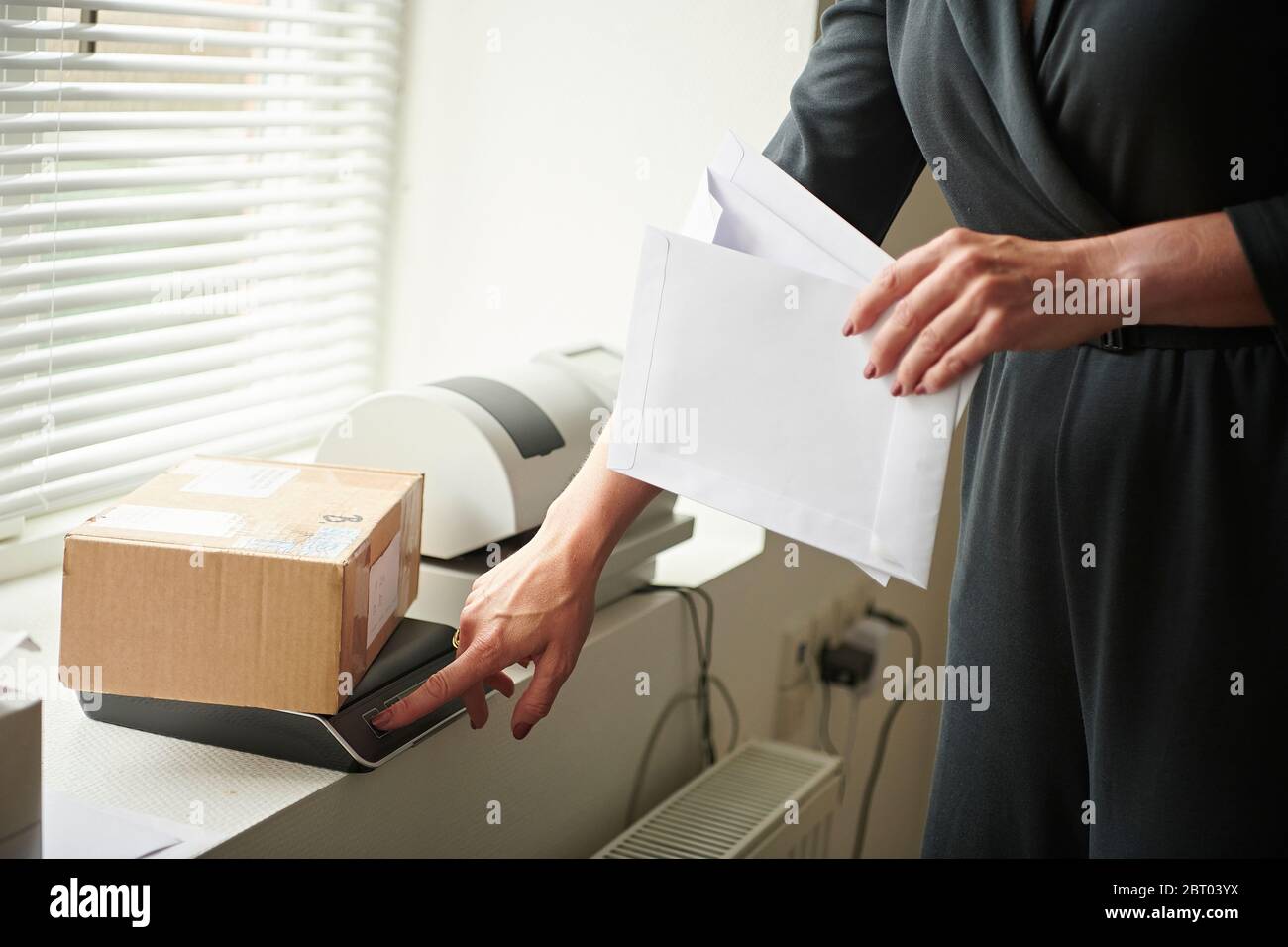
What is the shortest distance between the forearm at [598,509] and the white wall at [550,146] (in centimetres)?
81

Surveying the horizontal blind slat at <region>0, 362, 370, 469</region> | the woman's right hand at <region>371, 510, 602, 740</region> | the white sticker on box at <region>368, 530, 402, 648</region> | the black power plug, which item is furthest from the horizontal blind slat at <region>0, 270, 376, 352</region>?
the black power plug

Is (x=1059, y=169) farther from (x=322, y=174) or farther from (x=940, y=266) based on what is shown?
(x=322, y=174)

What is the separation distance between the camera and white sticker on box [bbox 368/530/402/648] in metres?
1.13

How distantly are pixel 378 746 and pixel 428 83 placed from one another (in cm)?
122

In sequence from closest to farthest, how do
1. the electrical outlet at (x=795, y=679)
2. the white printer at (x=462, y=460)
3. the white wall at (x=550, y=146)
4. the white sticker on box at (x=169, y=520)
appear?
the white sticker on box at (x=169, y=520)
the white printer at (x=462, y=460)
the white wall at (x=550, y=146)
the electrical outlet at (x=795, y=679)

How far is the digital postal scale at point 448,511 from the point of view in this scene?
111 centimetres

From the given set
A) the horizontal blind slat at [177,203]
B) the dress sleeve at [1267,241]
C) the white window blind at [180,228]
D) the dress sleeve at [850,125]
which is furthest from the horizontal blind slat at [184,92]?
the dress sleeve at [1267,241]

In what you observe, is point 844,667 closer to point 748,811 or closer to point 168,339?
point 748,811

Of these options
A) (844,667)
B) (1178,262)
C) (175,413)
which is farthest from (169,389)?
(1178,262)

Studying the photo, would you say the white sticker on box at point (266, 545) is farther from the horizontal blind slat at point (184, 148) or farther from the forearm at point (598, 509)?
the horizontal blind slat at point (184, 148)

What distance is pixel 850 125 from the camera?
1121 mm

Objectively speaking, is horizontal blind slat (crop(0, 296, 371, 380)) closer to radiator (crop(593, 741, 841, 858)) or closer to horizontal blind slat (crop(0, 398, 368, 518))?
horizontal blind slat (crop(0, 398, 368, 518))

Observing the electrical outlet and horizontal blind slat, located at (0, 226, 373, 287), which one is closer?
horizontal blind slat, located at (0, 226, 373, 287)

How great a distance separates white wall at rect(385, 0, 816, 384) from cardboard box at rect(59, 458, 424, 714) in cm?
92
